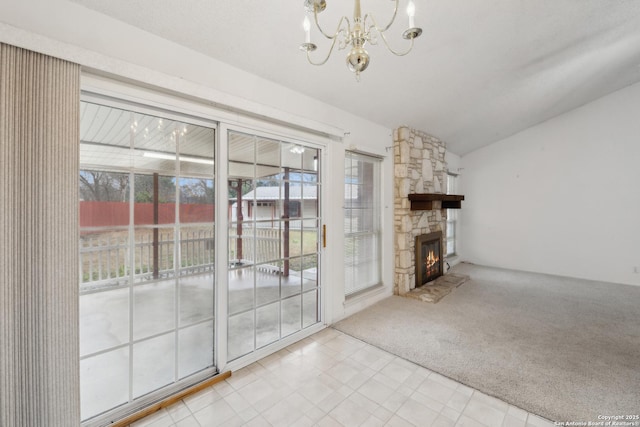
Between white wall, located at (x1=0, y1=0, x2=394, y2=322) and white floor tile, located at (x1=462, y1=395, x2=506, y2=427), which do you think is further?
white floor tile, located at (x1=462, y1=395, x2=506, y2=427)

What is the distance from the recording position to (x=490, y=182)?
6.14 meters

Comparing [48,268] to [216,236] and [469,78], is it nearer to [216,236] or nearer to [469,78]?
[216,236]

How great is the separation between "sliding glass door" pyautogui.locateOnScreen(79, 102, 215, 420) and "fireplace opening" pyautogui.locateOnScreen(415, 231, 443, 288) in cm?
345

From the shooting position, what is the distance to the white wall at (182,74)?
1406mm

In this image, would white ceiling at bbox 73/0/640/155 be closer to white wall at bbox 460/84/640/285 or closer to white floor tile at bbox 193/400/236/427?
white wall at bbox 460/84/640/285

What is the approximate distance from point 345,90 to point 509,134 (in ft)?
16.1

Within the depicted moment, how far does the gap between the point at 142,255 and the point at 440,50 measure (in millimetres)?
3259

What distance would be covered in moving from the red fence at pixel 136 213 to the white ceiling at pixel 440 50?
122 cm

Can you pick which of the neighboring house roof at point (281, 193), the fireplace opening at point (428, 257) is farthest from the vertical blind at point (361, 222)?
the fireplace opening at point (428, 257)

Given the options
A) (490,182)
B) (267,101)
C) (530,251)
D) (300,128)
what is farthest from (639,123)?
(267,101)

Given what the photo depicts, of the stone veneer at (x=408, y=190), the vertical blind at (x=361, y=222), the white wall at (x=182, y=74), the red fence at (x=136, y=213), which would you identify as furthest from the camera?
the stone veneer at (x=408, y=190)

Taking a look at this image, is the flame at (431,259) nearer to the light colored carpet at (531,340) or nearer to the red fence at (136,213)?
the light colored carpet at (531,340)

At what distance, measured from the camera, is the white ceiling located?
1840 millimetres

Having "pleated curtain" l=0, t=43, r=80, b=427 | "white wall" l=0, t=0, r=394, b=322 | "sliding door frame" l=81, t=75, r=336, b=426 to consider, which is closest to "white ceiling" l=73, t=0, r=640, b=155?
"white wall" l=0, t=0, r=394, b=322
